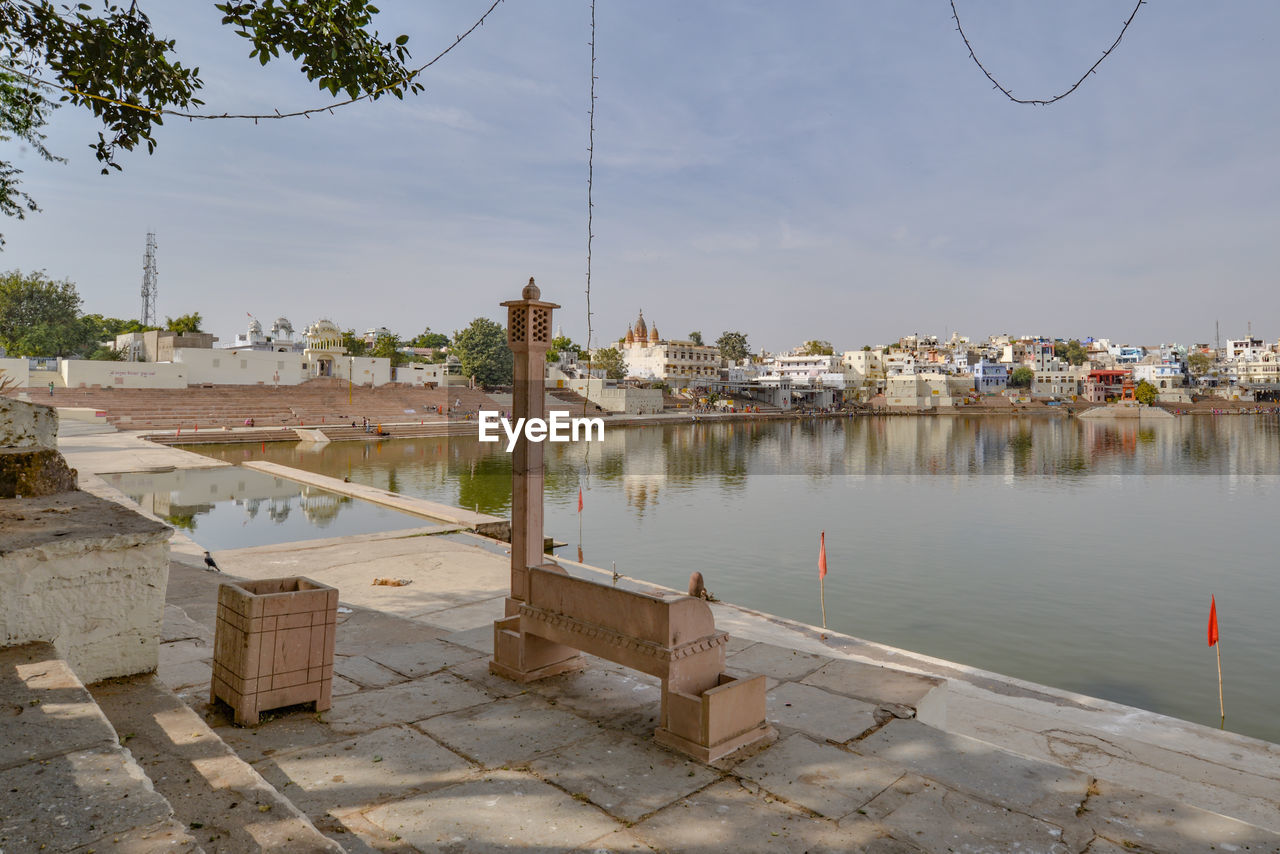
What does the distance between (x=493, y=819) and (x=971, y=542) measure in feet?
62.5

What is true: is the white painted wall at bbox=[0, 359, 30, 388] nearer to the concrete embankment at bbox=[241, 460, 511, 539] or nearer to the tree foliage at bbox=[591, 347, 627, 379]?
the concrete embankment at bbox=[241, 460, 511, 539]

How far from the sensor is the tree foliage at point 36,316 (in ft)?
191

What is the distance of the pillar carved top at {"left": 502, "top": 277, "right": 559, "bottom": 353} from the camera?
579 centimetres

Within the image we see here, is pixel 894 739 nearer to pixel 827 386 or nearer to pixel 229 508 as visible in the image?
pixel 229 508

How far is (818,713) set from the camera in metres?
5.07

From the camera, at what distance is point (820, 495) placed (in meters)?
29.0

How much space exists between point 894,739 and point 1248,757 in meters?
4.01

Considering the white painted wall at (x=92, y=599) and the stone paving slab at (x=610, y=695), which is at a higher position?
the white painted wall at (x=92, y=599)

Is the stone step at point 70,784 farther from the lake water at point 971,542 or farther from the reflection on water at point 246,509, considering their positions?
the reflection on water at point 246,509

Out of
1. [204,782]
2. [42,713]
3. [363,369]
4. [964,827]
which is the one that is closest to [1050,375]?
[363,369]

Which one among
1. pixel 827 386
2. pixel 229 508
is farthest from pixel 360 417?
pixel 827 386

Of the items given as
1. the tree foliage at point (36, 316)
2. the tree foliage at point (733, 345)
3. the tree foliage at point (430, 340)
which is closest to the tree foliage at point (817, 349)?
the tree foliage at point (733, 345)

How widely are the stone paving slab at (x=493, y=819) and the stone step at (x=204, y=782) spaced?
566mm

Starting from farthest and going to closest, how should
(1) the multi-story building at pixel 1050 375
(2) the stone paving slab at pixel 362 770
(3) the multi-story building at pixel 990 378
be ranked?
1. (3) the multi-story building at pixel 990 378
2. (1) the multi-story building at pixel 1050 375
3. (2) the stone paving slab at pixel 362 770
